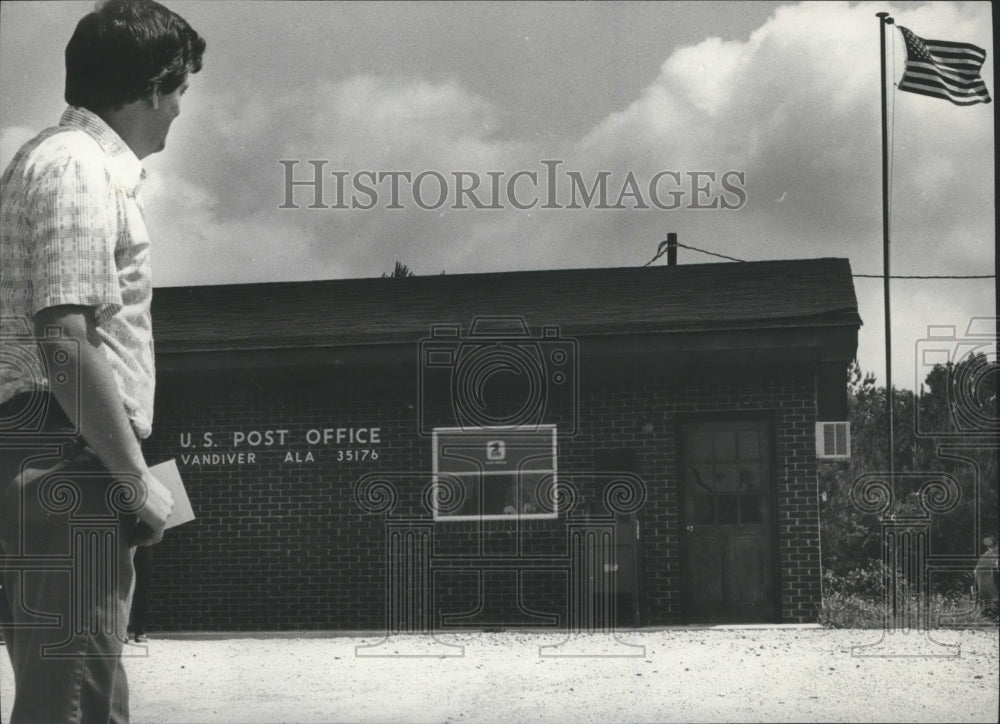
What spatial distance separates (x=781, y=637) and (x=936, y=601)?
1.36 meters

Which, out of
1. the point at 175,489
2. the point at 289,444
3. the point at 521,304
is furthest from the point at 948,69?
the point at 289,444

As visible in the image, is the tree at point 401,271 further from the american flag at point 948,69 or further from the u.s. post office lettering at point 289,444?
the american flag at point 948,69

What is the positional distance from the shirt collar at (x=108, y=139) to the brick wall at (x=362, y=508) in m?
7.74

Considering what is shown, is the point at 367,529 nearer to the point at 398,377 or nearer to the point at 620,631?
the point at 398,377

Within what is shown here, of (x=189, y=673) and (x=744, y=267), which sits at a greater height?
(x=744, y=267)

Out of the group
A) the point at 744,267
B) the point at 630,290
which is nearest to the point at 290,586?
the point at 630,290

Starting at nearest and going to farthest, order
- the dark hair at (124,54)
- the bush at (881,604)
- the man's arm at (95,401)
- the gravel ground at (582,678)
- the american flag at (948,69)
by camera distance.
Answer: the man's arm at (95,401)
the dark hair at (124,54)
the gravel ground at (582,678)
the american flag at (948,69)
the bush at (881,604)

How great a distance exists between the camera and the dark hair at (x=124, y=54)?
207 cm

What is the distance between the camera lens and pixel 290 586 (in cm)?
998

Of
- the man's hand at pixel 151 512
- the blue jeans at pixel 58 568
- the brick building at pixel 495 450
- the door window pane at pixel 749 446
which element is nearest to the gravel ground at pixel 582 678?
the brick building at pixel 495 450

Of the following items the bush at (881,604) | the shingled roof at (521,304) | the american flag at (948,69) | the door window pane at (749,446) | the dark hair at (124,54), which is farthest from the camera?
the door window pane at (749,446)

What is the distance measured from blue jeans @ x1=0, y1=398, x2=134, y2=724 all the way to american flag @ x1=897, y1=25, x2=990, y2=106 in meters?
5.08

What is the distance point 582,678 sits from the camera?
6.50m

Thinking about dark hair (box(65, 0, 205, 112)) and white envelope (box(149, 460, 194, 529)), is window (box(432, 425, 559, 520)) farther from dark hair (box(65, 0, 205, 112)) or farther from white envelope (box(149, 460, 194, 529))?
dark hair (box(65, 0, 205, 112))
